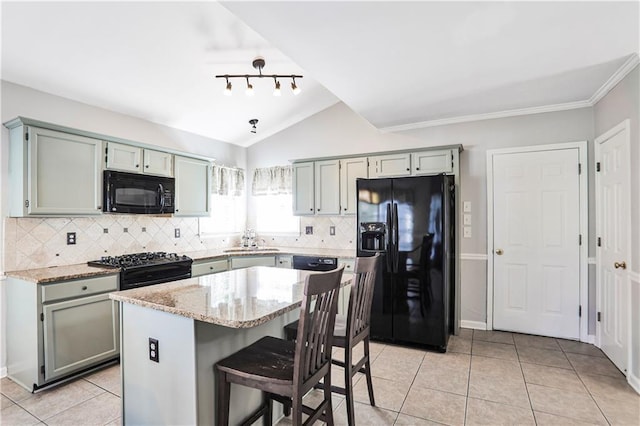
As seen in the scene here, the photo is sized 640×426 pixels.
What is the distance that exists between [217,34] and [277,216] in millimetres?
2849

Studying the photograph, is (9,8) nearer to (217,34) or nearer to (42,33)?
(42,33)

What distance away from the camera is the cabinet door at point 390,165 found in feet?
13.1

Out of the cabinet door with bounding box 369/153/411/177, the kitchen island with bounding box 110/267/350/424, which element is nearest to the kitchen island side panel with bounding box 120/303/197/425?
the kitchen island with bounding box 110/267/350/424

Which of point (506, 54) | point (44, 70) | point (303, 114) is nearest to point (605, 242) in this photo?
point (506, 54)

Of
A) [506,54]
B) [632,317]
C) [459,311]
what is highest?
[506,54]

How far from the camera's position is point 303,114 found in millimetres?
4895

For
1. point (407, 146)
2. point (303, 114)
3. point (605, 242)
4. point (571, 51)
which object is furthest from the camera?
point (303, 114)

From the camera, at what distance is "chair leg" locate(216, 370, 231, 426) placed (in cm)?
166

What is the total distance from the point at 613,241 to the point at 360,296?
8.30 feet

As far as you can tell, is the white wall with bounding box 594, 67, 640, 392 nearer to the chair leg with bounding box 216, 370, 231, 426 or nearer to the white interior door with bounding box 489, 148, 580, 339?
the white interior door with bounding box 489, 148, 580, 339

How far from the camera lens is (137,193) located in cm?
345

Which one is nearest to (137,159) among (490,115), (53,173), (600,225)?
(53,173)

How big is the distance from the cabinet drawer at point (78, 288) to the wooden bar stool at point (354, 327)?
174 cm

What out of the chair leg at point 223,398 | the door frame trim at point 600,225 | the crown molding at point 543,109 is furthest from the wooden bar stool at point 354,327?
the crown molding at point 543,109
